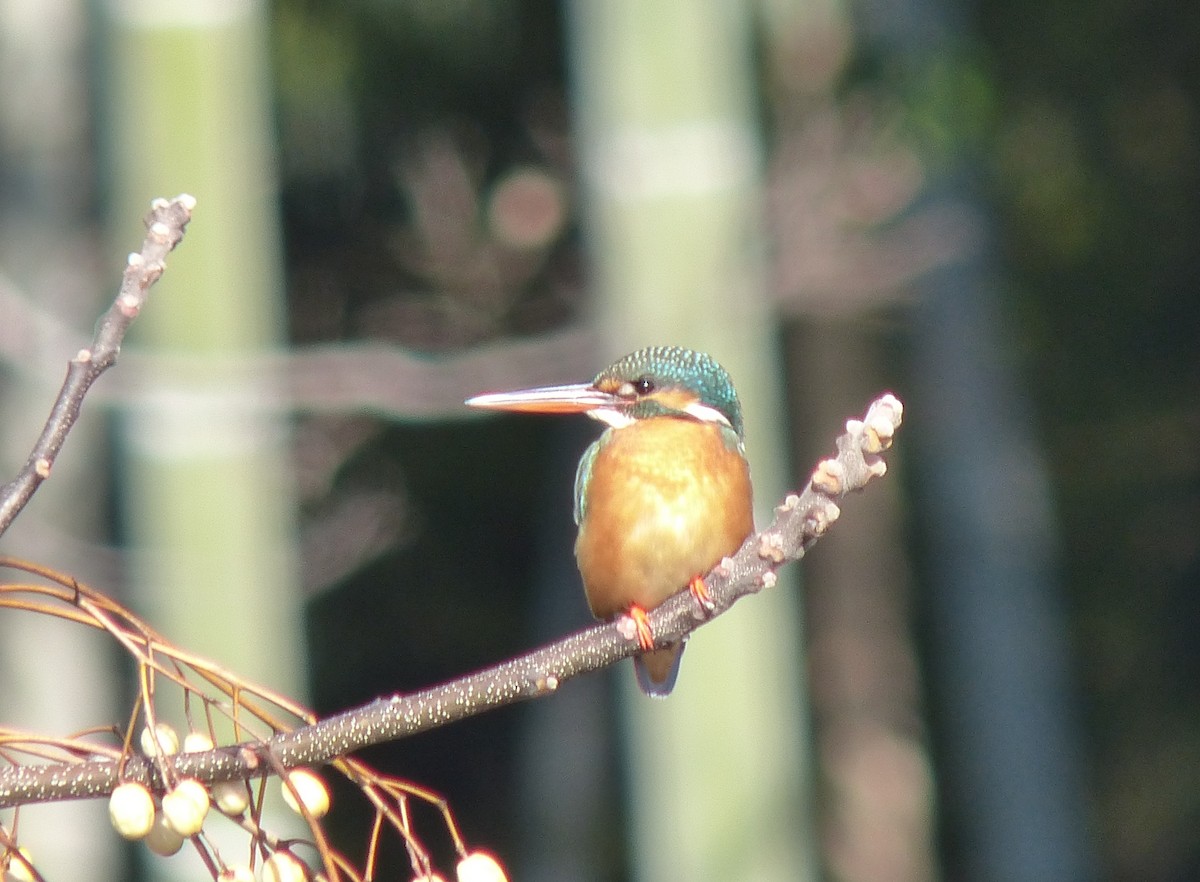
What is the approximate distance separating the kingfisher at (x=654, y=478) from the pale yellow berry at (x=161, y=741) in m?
0.69

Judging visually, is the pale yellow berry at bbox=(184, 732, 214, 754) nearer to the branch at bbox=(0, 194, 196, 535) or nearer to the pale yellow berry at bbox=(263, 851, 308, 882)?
the pale yellow berry at bbox=(263, 851, 308, 882)

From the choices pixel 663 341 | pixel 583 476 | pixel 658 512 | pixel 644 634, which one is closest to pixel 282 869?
pixel 644 634

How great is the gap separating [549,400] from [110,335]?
1074 millimetres

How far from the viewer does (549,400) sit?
2293mm

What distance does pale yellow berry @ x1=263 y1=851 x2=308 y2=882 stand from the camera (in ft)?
4.20

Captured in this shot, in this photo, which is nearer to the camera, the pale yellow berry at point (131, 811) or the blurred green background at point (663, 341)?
the pale yellow berry at point (131, 811)

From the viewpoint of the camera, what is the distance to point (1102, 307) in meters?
7.96

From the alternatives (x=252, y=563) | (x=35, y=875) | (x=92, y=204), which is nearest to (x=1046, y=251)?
(x=92, y=204)

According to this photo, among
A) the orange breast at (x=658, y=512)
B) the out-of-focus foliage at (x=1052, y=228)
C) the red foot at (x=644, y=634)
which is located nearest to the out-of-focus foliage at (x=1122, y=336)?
the out-of-focus foliage at (x=1052, y=228)

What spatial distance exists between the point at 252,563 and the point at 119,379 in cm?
62

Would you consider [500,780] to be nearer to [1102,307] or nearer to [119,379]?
[1102,307]

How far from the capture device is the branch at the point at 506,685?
125 cm

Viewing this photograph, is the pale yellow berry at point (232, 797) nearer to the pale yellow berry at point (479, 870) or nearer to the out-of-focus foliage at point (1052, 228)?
the pale yellow berry at point (479, 870)

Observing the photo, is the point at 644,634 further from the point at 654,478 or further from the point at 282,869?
the point at 654,478
